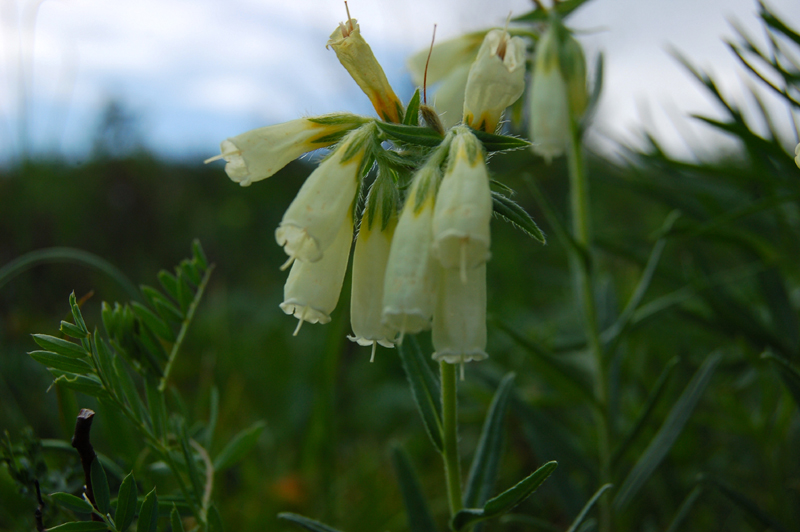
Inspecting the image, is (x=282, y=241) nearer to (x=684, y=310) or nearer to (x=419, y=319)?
(x=419, y=319)

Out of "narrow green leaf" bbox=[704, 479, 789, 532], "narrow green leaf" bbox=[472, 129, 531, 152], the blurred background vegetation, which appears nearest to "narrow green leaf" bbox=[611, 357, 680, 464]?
the blurred background vegetation

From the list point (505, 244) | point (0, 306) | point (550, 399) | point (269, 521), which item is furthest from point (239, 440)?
point (505, 244)

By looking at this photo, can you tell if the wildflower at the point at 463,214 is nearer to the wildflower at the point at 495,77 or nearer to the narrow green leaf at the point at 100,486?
the wildflower at the point at 495,77

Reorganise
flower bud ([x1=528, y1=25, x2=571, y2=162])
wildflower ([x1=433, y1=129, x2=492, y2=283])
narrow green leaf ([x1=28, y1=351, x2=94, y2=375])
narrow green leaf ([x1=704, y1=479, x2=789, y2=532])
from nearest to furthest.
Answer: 1. wildflower ([x1=433, y1=129, x2=492, y2=283])
2. narrow green leaf ([x1=28, y1=351, x2=94, y2=375])
3. narrow green leaf ([x1=704, y1=479, x2=789, y2=532])
4. flower bud ([x1=528, y1=25, x2=571, y2=162])

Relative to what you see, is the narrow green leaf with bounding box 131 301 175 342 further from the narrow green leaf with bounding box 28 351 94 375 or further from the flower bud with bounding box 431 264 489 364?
the flower bud with bounding box 431 264 489 364

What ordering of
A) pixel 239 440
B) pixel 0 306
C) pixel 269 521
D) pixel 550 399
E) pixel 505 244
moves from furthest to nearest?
→ 1. pixel 505 244
2. pixel 0 306
3. pixel 550 399
4. pixel 269 521
5. pixel 239 440

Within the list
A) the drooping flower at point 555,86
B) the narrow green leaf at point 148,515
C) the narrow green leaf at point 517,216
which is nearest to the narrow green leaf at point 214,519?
the narrow green leaf at point 148,515
